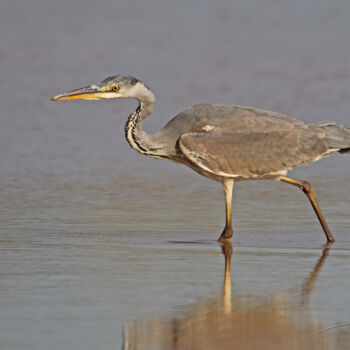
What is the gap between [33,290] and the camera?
7059mm

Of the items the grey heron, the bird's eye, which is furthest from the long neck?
the bird's eye

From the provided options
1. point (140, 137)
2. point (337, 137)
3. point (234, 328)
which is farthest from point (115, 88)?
point (234, 328)

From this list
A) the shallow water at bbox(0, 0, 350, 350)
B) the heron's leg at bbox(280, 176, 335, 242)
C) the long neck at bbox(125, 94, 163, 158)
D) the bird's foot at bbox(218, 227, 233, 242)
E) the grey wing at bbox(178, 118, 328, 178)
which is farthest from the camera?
the long neck at bbox(125, 94, 163, 158)

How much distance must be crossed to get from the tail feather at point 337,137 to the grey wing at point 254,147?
3.6 inches

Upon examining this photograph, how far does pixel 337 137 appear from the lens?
10.4m

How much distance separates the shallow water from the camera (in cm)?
645

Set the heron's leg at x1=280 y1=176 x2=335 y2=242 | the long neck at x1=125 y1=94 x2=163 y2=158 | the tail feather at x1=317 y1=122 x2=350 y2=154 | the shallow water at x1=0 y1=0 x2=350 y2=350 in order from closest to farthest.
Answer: the shallow water at x1=0 y1=0 x2=350 y2=350
the heron's leg at x1=280 y1=176 x2=335 y2=242
the long neck at x1=125 y1=94 x2=163 y2=158
the tail feather at x1=317 y1=122 x2=350 y2=154

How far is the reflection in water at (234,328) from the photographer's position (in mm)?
5945

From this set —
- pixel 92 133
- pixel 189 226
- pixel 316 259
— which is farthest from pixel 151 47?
pixel 316 259

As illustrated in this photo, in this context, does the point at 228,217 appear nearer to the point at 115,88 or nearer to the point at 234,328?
the point at 115,88

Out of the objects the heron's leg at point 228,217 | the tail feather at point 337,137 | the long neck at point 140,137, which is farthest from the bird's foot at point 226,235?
the tail feather at point 337,137

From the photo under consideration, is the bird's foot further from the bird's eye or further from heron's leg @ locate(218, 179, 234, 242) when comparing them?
the bird's eye

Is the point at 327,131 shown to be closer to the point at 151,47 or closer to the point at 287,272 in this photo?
the point at 287,272

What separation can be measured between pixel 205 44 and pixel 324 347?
13.4 meters
